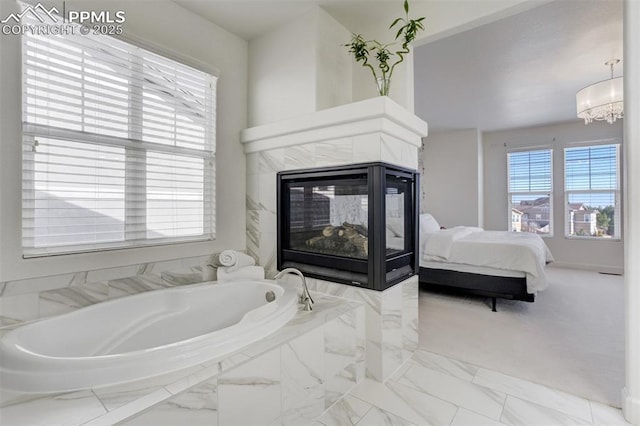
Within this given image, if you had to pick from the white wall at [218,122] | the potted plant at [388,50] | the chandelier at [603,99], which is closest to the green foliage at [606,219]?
the chandelier at [603,99]

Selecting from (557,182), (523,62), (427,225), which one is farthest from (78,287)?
(557,182)

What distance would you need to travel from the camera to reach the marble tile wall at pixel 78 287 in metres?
1.55

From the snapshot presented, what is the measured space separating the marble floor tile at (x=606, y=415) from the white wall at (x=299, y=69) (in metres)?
2.50

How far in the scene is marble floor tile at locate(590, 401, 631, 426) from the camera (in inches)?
61.9

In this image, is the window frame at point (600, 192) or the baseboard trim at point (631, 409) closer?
the baseboard trim at point (631, 409)

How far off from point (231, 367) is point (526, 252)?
10.0 feet

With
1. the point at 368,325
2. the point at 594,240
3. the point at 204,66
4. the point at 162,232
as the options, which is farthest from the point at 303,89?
the point at 594,240

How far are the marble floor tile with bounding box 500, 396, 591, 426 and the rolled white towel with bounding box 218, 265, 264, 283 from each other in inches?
70.0

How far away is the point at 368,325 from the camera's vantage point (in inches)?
77.8

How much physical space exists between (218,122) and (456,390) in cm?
259

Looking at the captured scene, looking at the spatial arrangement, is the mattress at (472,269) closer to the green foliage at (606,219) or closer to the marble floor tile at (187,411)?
the marble floor tile at (187,411)

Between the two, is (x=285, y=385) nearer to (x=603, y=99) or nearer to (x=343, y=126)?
(x=343, y=126)

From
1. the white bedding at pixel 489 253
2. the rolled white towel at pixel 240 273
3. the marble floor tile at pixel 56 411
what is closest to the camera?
the marble floor tile at pixel 56 411

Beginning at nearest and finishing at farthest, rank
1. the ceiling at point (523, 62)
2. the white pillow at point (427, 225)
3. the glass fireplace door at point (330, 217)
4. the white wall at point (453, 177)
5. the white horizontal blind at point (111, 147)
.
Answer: the white horizontal blind at point (111, 147)
the glass fireplace door at point (330, 217)
the ceiling at point (523, 62)
the white pillow at point (427, 225)
the white wall at point (453, 177)
